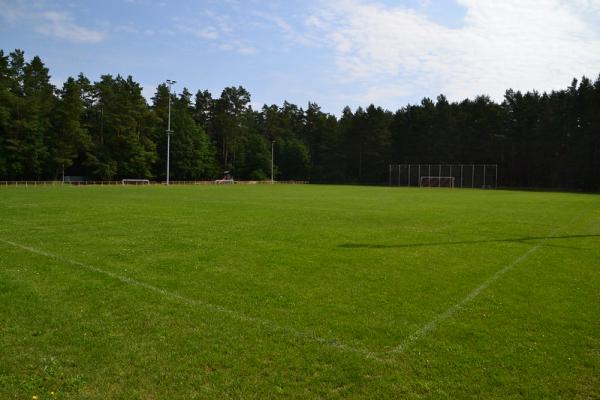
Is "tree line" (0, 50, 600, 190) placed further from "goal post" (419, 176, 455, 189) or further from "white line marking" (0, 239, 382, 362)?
"white line marking" (0, 239, 382, 362)

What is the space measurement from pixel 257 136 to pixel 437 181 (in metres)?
39.5

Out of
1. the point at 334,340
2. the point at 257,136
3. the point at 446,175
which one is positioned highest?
the point at 257,136

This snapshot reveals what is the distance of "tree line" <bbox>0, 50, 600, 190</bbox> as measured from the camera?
6938 centimetres

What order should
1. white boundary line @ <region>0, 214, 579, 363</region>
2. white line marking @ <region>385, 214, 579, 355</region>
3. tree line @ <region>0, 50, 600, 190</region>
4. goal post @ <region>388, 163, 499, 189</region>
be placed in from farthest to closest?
1. goal post @ <region>388, 163, 499, 189</region>
2. tree line @ <region>0, 50, 600, 190</region>
3. white line marking @ <region>385, 214, 579, 355</region>
4. white boundary line @ <region>0, 214, 579, 363</region>

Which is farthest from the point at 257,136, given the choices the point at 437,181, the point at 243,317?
the point at 243,317

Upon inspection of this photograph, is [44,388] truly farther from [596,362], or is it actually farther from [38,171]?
[38,171]

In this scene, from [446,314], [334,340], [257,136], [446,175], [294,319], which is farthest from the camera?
[257,136]

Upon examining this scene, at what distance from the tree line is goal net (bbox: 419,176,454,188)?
320 inches

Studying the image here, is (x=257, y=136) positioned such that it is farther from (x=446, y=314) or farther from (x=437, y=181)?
(x=446, y=314)

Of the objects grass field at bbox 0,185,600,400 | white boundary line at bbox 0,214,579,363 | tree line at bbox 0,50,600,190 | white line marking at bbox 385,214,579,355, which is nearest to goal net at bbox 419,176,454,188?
tree line at bbox 0,50,600,190

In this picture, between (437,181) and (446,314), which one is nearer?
(446,314)

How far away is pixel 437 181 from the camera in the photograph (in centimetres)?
8344

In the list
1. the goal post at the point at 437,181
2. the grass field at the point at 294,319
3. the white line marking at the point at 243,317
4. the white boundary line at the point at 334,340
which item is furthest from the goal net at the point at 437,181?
the white line marking at the point at 243,317

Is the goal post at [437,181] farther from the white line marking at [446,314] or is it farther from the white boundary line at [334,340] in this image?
the white boundary line at [334,340]
